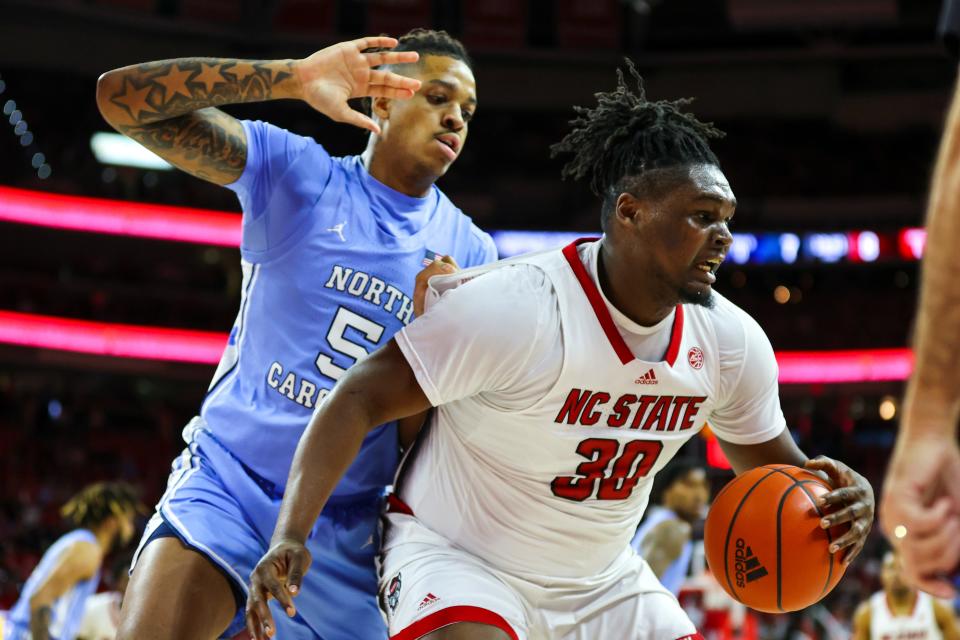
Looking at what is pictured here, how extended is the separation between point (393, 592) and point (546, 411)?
2.13ft

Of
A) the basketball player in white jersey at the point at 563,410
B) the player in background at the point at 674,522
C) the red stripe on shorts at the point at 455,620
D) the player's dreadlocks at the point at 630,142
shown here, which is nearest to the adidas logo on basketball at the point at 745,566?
the basketball player in white jersey at the point at 563,410

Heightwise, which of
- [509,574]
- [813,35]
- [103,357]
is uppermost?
[509,574]

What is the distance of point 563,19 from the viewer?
64.6ft

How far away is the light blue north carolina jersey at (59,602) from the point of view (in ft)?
23.1

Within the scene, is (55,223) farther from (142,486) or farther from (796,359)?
(796,359)

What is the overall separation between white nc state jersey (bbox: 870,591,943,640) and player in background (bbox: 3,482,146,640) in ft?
17.1

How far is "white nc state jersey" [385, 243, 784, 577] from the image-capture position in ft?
10.3

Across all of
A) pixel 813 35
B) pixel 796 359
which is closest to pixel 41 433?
pixel 796 359

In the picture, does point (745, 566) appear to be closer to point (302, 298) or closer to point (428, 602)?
point (428, 602)

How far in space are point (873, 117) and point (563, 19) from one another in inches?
223

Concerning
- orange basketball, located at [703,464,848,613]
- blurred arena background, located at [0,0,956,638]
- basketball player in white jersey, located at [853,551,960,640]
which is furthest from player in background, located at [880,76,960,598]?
blurred arena background, located at [0,0,956,638]

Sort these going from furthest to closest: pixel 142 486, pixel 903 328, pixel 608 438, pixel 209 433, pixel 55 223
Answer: pixel 903 328
pixel 142 486
pixel 55 223
pixel 209 433
pixel 608 438

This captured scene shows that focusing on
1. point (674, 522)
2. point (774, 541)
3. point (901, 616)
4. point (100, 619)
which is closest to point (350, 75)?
point (774, 541)

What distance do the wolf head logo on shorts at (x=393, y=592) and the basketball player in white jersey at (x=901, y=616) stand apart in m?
6.15
